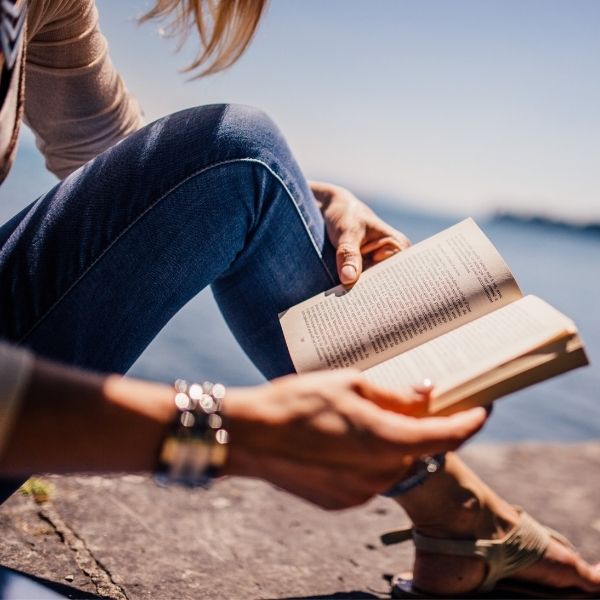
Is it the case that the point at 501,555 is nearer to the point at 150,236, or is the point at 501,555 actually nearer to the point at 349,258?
the point at 349,258

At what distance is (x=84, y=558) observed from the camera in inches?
41.6

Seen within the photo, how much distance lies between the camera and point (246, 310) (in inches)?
42.3

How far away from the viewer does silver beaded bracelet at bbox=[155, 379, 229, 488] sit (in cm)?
55

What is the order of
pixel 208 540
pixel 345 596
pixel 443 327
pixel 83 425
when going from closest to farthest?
pixel 83 425 < pixel 443 327 < pixel 345 596 < pixel 208 540

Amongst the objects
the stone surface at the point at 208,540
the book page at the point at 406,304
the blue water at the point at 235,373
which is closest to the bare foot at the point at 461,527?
the stone surface at the point at 208,540

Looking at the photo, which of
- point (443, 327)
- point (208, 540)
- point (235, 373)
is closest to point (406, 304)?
point (443, 327)

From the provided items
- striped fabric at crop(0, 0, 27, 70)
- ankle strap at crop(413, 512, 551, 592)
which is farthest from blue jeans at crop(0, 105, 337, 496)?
ankle strap at crop(413, 512, 551, 592)

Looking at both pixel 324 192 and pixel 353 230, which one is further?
pixel 324 192

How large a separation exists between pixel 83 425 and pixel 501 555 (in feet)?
2.49

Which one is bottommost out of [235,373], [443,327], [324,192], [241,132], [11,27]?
[235,373]

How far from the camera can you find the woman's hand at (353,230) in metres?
1.01

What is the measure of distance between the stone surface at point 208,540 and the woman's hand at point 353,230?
1.79ft

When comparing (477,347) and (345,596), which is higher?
(477,347)

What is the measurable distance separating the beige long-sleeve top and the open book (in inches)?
21.2
